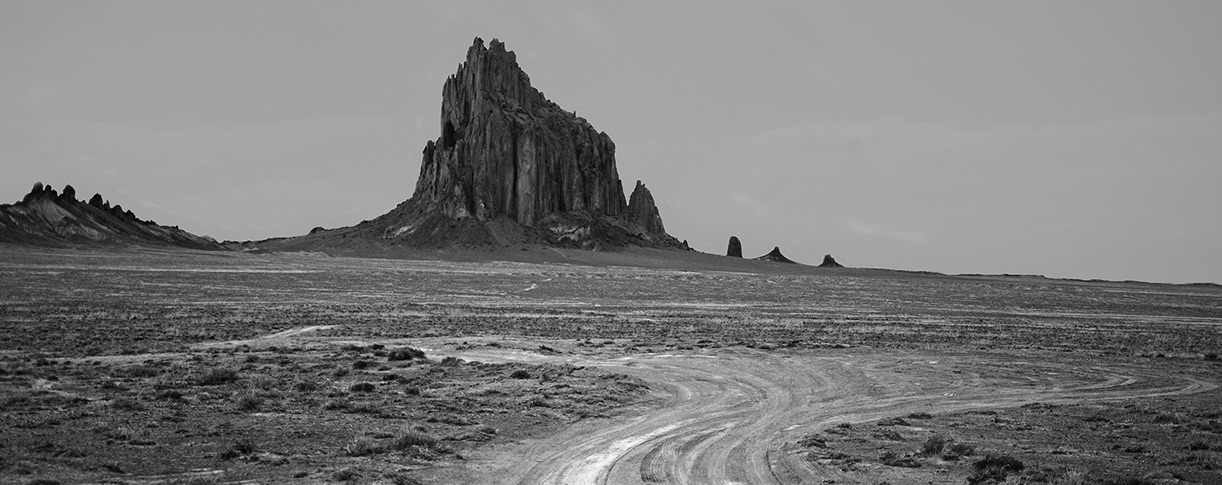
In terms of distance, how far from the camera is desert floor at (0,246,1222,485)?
47.0ft

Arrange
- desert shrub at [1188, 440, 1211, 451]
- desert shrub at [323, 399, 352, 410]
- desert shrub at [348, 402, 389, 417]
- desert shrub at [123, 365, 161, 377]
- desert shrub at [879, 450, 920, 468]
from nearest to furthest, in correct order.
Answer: desert shrub at [879, 450, 920, 468]
desert shrub at [1188, 440, 1211, 451]
desert shrub at [348, 402, 389, 417]
desert shrub at [323, 399, 352, 410]
desert shrub at [123, 365, 161, 377]

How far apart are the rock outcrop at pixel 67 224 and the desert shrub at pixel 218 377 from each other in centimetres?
16555

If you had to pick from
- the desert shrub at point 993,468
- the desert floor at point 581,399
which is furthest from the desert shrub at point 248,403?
the desert shrub at point 993,468

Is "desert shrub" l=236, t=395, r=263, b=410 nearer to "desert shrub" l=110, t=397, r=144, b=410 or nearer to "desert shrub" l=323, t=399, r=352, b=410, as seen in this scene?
"desert shrub" l=323, t=399, r=352, b=410

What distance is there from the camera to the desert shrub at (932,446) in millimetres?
16094

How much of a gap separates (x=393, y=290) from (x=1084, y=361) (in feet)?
189

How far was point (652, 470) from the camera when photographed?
14172mm

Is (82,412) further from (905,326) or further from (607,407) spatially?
(905,326)

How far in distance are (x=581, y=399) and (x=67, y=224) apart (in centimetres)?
19241

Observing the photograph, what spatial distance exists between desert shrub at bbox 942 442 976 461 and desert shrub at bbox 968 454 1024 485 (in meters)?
0.68

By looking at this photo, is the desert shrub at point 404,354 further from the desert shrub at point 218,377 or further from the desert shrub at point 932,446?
the desert shrub at point 932,446

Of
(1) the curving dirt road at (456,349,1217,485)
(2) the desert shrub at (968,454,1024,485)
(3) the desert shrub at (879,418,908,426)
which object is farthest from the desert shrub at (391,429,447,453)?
(3) the desert shrub at (879,418,908,426)

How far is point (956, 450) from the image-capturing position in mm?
16000

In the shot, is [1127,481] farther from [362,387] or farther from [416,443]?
[362,387]
